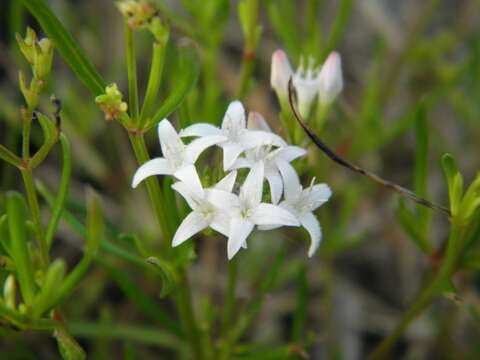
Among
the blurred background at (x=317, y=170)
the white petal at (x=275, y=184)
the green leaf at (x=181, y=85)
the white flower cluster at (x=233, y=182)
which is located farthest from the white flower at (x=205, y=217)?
the blurred background at (x=317, y=170)

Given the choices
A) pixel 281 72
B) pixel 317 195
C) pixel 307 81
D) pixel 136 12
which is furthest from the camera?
pixel 307 81

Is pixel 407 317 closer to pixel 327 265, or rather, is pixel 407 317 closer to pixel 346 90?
pixel 327 265

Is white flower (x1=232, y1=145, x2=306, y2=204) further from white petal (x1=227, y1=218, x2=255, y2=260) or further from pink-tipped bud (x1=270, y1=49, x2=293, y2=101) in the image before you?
pink-tipped bud (x1=270, y1=49, x2=293, y2=101)

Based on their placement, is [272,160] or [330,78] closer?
[272,160]

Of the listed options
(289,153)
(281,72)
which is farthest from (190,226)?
(281,72)

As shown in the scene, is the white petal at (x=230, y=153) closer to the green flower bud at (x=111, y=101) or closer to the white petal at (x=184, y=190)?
the white petal at (x=184, y=190)

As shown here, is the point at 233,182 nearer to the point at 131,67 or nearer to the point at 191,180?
the point at 191,180

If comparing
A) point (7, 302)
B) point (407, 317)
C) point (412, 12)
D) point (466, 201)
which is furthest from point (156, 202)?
point (412, 12)
